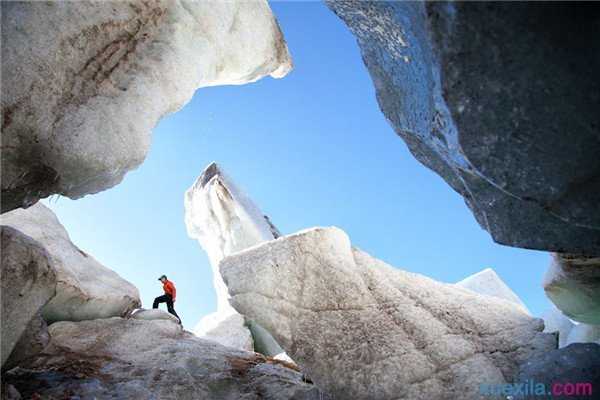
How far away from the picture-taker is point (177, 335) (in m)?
8.46

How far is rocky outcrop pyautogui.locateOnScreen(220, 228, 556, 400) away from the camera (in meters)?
5.68

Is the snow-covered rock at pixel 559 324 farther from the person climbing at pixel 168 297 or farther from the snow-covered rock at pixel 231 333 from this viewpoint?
the person climbing at pixel 168 297

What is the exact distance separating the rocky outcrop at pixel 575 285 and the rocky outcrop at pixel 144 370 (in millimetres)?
3932

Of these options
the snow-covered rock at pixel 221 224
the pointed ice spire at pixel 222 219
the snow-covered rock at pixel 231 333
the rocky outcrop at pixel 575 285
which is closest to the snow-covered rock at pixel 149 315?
the snow-covered rock at pixel 231 333

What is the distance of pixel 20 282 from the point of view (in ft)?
15.5

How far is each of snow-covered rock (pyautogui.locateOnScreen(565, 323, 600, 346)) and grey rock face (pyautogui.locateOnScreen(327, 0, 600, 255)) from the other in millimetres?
5470

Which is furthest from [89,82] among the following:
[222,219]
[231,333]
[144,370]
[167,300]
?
[222,219]

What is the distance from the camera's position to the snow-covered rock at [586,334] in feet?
27.2

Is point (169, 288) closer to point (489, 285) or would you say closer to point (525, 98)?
point (489, 285)

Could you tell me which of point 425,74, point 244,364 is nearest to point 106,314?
point 244,364

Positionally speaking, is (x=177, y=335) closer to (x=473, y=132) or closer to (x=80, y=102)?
(x=80, y=102)

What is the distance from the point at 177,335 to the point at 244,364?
1.81 meters

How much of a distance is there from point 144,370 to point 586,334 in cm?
796

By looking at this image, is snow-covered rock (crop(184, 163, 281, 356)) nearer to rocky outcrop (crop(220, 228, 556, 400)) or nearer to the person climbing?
the person climbing
